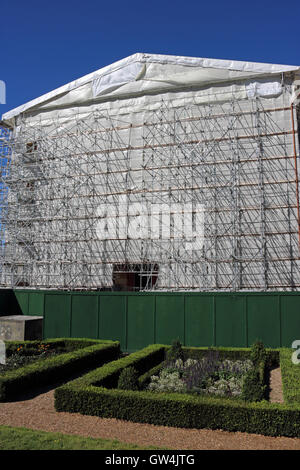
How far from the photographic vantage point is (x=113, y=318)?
14.2m

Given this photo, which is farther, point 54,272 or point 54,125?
point 54,125

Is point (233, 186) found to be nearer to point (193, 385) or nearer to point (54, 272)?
point (54, 272)

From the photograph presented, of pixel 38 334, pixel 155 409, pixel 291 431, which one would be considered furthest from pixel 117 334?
pixel 291 431

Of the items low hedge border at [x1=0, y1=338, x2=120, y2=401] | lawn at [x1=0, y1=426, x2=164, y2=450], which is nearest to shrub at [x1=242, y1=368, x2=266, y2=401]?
lawn at [x1=0, y1=426, x2=164, y2=450]

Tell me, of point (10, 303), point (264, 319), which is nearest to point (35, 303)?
point (10, 303)

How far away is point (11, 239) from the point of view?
23734mm

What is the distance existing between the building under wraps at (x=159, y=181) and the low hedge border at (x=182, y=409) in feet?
41.1

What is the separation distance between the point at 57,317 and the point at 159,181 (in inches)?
390

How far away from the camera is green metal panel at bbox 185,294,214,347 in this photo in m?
13.2

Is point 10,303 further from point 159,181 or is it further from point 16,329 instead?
point 159,181

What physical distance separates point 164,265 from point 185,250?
54.0 inches

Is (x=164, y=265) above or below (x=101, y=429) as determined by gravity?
above
